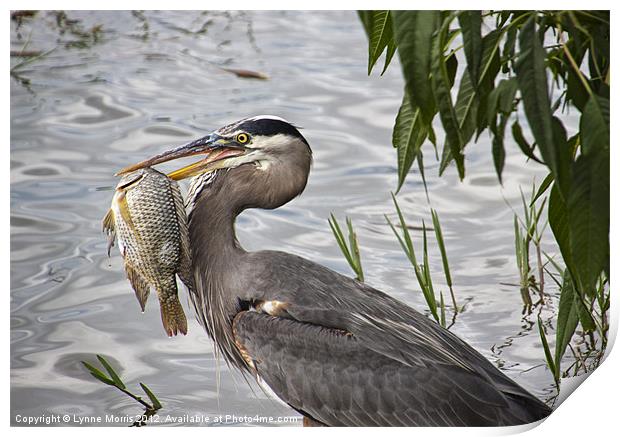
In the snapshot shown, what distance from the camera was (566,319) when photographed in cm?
252

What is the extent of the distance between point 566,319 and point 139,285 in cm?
105

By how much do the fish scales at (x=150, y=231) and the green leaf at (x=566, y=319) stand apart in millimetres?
944

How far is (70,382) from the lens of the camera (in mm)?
2529

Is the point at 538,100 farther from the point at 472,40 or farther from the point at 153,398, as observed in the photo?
the point at 153,398

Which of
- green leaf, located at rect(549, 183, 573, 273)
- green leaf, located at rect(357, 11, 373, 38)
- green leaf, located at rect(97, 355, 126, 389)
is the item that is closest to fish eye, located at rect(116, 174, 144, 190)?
green leaf, located at rect(97, 355, 126, 389)

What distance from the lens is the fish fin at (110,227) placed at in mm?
2506

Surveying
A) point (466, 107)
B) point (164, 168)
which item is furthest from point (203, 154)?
point (466, 107)

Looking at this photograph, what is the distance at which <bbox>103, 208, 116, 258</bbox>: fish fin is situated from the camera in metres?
2.51

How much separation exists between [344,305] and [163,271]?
46 centimetres

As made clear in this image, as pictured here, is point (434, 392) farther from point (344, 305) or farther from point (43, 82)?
point (43, 82)

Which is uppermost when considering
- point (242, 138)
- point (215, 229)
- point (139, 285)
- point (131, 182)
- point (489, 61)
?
point (489, 61)

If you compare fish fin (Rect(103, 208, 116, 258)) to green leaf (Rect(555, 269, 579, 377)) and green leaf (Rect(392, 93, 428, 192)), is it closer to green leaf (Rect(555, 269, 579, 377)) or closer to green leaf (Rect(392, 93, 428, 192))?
green leaf (Rect(392, 93, 428, 192))

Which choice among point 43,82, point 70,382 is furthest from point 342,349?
point 43,82

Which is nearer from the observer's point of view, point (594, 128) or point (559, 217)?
point (594, 128)
